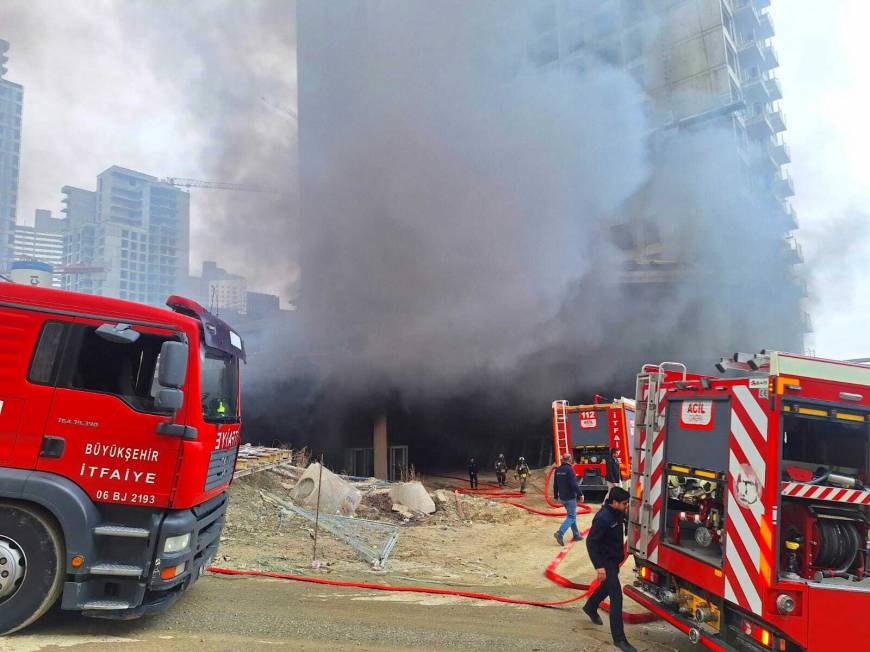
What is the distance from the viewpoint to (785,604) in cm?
312

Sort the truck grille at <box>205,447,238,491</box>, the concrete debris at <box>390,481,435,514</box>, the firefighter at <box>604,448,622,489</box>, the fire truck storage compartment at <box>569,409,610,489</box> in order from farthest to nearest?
the fire truck storage compartment at <box>569,409,610,489</box>
the firefighter at <box>604,448,622,489</box>
the concrete debris at <box>390,481,435,514</box>
the truck grille at <box>205,447,238,491</box>

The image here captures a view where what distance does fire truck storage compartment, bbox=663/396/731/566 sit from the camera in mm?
3836

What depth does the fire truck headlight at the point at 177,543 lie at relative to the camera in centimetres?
368

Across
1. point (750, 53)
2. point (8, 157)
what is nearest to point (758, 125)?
point (750, 53)

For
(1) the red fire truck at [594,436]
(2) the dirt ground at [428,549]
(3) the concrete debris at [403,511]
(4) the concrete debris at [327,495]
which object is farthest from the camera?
(1) the red fire truck at [594,436]

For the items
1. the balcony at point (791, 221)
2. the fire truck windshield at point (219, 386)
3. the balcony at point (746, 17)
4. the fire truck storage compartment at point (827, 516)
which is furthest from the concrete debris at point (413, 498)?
the balcony at point (746, 17)

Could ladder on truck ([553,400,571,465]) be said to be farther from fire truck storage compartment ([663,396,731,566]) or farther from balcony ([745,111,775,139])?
balcony ([745,111,775,139])

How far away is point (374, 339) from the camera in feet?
55.9

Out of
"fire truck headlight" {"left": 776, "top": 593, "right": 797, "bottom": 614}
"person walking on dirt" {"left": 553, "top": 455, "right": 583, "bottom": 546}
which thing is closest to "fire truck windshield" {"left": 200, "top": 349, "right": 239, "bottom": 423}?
"fire truck headlight" {"left": 776, "top": 593, "right": 797, "bottom": 614}

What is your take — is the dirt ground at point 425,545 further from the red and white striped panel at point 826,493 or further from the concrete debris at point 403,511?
the red and white striped panel at point 826,493

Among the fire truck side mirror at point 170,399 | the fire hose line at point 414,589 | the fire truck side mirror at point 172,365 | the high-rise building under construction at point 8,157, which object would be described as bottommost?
the fire hose line at point 414,589

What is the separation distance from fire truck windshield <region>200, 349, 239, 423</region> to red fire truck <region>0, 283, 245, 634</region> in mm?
142

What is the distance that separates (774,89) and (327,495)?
38.8 metres

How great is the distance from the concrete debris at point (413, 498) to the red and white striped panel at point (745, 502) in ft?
25.5
